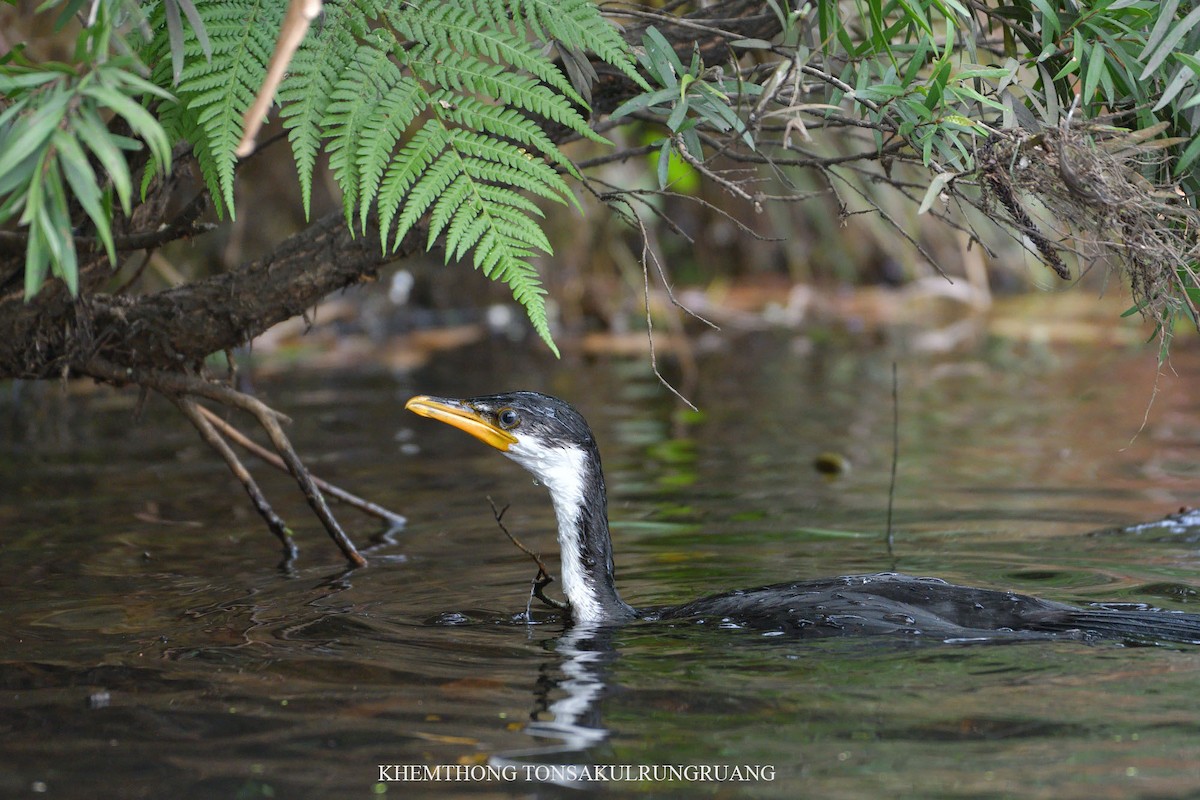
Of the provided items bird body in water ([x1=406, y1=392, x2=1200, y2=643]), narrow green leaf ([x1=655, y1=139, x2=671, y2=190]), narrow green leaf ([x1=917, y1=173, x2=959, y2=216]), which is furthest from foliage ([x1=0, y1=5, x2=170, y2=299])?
narrow green leaf ([x1=917, y1=173, x2=959, y2=216])

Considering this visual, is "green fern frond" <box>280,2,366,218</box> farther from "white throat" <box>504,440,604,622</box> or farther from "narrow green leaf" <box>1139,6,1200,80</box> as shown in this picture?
"narrow green leaf" <box>1139,6,1200,80</box>

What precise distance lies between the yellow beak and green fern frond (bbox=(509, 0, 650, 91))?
4.18ft

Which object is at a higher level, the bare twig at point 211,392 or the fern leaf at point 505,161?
the fern leaf at point 505,161

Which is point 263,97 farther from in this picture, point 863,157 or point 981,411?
point 981,411

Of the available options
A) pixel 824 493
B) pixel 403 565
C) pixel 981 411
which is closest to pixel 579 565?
pixel 403 565

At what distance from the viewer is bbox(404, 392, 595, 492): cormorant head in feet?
13.3

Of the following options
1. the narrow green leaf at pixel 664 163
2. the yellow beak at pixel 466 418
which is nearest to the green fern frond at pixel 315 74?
the narrow green leaf at pixel 664 163

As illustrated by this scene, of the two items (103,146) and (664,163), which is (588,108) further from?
(103,146)

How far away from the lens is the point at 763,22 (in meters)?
4.00

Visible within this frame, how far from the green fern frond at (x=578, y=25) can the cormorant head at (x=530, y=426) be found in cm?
120

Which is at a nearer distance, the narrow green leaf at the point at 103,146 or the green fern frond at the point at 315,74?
the narrow green leaf at the point at 103,146

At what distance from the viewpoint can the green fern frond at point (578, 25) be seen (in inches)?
124

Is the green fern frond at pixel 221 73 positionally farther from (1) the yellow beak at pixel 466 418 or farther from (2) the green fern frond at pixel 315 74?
(1) the yellow beak at pixel 466 418

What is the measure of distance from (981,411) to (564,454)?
194 inches
